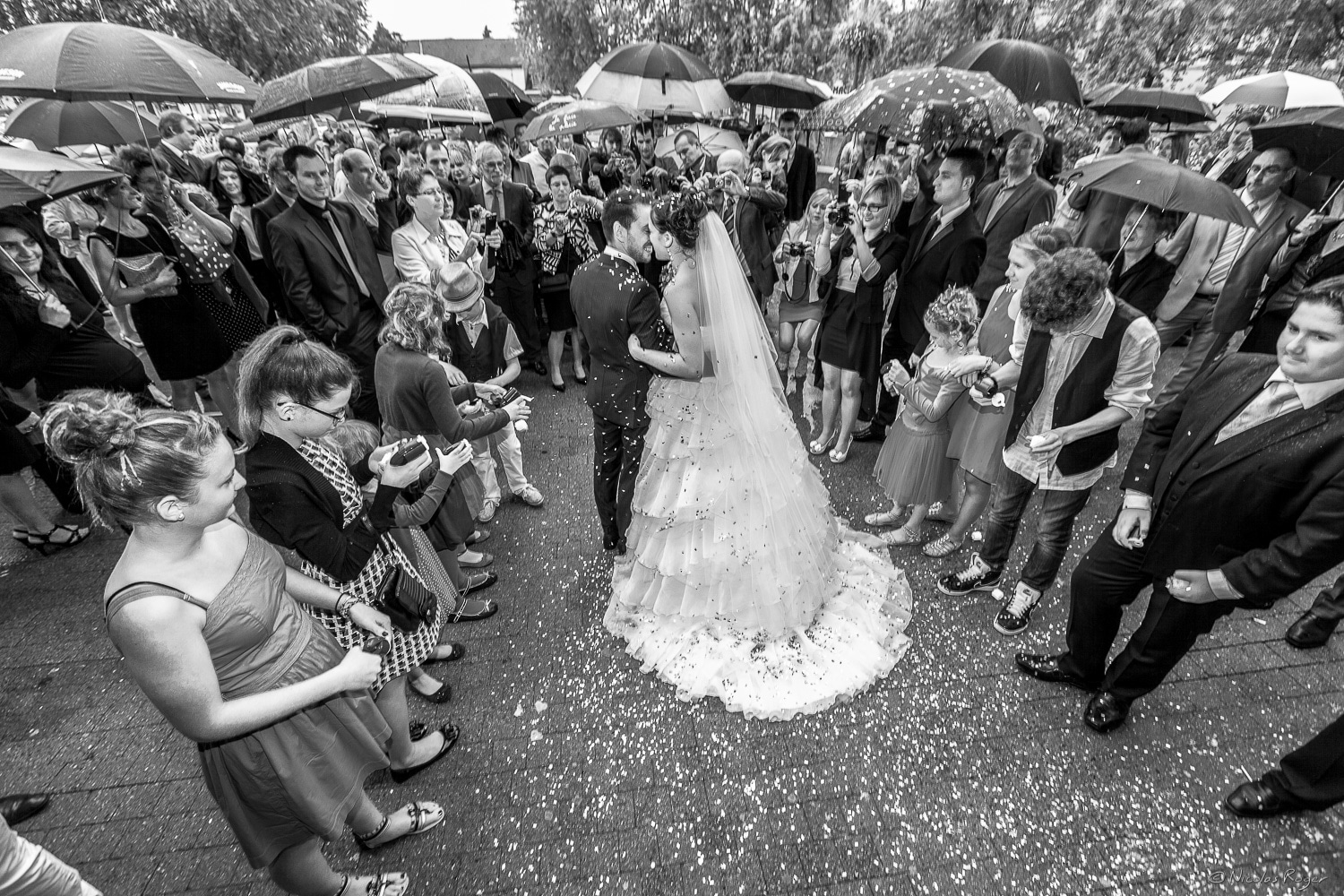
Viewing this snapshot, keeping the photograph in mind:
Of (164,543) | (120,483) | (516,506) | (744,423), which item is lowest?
(516,506)

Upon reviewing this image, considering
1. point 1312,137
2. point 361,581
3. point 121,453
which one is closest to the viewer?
point 121,453

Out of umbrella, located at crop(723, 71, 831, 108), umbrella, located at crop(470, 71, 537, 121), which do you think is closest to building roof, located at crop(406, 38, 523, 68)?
umbrella, located at crop(470, 71, 537, 121)

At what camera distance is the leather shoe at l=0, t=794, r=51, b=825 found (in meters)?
2.34

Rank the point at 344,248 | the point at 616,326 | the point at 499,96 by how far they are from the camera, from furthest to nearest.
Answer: the point at 499,96
the point at 344,248
the point at 616,326

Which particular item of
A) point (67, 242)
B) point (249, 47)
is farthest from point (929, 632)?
point (249, 47)

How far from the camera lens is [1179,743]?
2.53 meters

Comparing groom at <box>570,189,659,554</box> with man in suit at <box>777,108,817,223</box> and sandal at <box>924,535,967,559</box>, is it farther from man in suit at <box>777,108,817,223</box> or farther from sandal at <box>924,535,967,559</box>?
man in suit at <box>777,108,817,223</box>

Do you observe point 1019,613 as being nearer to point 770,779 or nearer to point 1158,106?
point 770,779

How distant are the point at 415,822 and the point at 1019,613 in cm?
293

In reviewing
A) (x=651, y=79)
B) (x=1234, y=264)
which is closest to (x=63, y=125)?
(x=651, y=79)

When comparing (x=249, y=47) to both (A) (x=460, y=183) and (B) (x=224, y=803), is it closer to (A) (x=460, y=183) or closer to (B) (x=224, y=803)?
(A) (x=460, y=183)

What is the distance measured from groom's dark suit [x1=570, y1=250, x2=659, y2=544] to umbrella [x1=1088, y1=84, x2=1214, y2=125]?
6.76 m

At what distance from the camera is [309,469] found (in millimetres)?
1841

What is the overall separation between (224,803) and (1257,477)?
3151 mm
